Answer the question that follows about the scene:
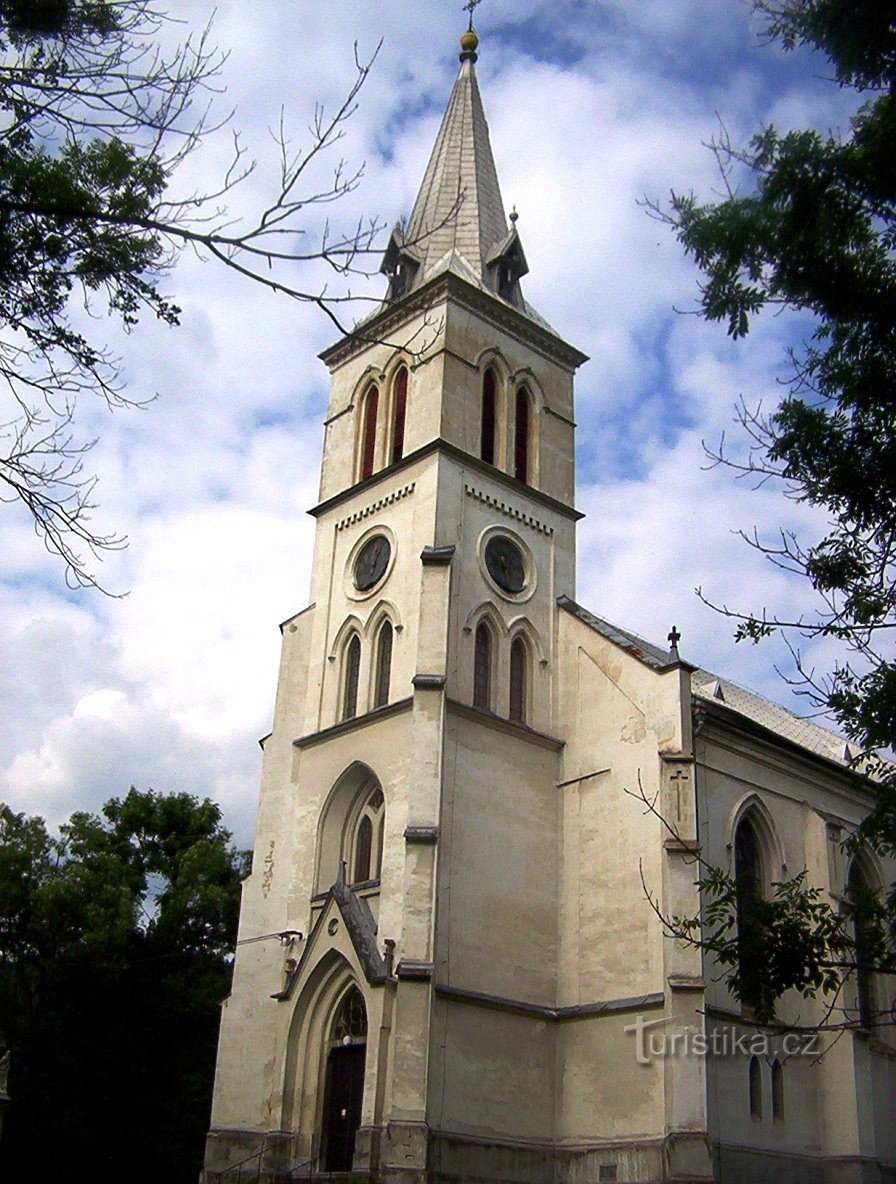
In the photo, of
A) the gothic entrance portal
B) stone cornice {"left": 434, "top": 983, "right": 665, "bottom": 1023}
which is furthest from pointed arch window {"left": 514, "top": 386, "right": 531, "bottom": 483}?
the gothic entrance portal

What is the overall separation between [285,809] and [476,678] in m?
5.52

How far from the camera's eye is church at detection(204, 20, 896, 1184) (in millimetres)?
23375

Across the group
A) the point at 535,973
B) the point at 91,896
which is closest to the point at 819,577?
the point at 535,973

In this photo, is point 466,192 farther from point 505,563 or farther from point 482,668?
point 482,668

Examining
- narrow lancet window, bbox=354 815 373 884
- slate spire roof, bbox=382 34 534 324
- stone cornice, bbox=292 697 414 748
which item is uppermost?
slate spire roof, bbox=382 34 534 324

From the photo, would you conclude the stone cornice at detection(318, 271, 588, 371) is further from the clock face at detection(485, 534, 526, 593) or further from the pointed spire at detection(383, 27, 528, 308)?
the clock face at detection(485, 534, 526, 593)

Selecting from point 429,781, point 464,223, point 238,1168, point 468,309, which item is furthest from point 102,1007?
point 464,223

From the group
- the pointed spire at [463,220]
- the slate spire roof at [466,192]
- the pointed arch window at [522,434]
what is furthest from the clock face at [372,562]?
the slate spire roof at [466,192]

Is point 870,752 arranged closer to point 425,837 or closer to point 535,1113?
point 425,837

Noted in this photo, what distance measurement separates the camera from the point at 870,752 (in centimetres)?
1155

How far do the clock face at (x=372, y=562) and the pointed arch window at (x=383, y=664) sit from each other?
4.16 feet

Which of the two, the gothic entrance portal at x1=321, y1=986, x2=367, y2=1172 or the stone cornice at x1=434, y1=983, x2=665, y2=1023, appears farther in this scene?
the gothic entrance portal at x1=321, y1=986, x2=367, y2=1172

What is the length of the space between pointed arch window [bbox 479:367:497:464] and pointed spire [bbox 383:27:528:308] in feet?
9.10

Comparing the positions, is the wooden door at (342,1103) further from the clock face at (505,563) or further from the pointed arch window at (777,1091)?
the clock face at (505,563)
